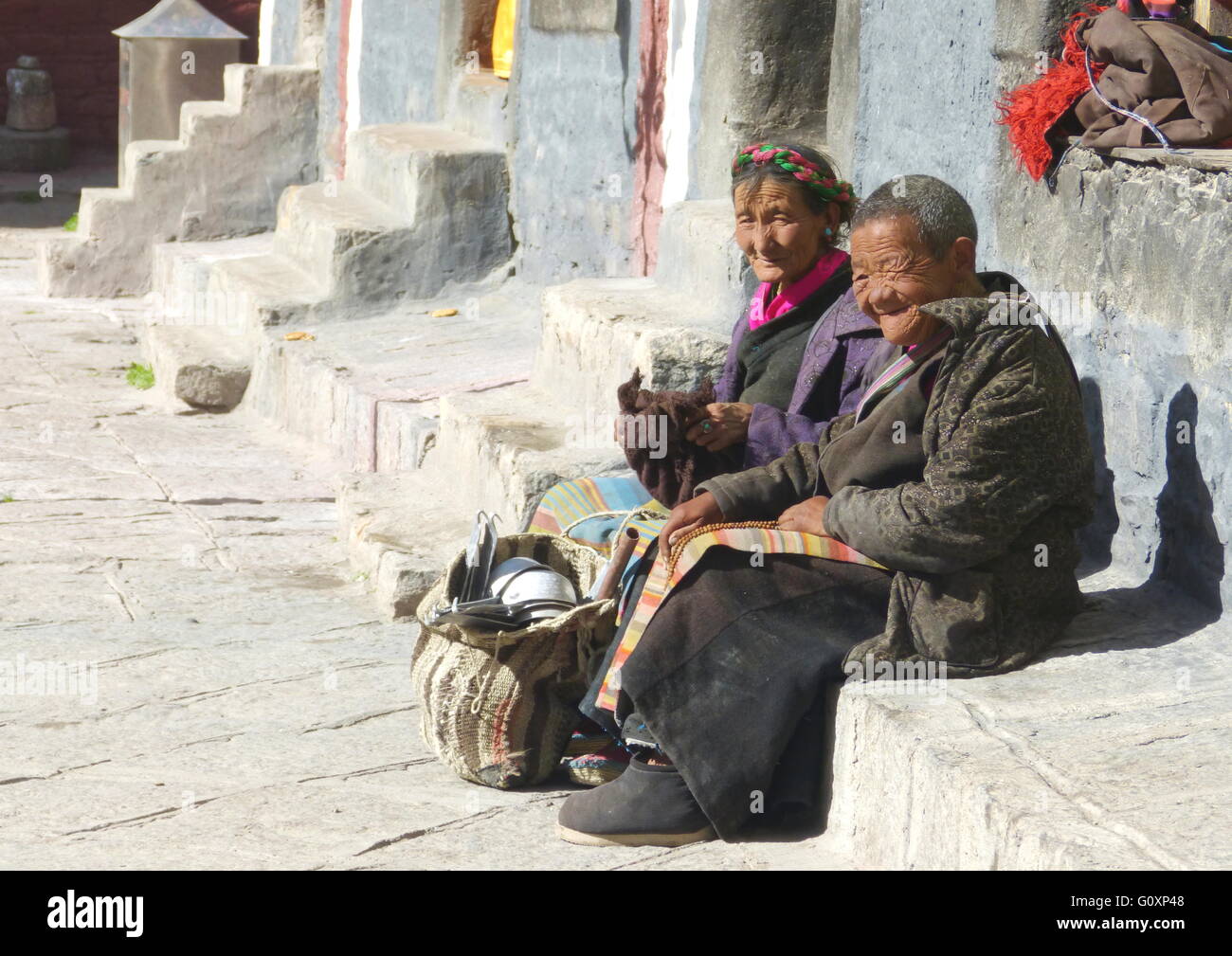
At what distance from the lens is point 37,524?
17.9 ft

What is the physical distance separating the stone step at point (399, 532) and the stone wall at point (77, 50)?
1146 centimetres

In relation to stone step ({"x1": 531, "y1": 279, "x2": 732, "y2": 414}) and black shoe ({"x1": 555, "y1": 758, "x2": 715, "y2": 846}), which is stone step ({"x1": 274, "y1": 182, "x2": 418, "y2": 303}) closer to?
stone step ({"x1": 531, "y1": 279, "x2": 732, "y2": 414})

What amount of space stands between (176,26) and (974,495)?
851 cm

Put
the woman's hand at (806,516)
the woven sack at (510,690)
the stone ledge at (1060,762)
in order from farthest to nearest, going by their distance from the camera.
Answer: the woven sack at (510,690) < the woman's hand at (806,516) < the stone ledge at (1060,762)

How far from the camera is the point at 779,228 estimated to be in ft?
11.8

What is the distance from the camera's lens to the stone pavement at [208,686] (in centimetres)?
307

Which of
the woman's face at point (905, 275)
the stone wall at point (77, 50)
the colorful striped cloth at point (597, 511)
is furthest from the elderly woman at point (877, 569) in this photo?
the stone wall at point (77, 50)

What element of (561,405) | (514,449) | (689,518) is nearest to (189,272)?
(561,405)

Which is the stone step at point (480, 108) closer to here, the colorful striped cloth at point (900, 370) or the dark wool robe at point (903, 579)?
the colorful striped cloth at point (900, 370)

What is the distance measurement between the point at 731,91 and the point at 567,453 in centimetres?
144

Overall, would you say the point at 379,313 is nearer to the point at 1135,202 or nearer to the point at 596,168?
the point at 596,168

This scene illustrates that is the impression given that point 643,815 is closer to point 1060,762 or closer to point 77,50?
point 1060,762

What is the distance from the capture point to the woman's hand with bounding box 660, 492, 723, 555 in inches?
121

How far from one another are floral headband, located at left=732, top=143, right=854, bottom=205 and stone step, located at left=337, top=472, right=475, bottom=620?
1378mm
